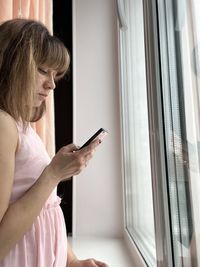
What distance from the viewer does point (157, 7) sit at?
79cm

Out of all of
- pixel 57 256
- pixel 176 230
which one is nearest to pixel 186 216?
pixel 176 230

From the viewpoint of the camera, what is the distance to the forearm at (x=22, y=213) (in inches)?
18.3

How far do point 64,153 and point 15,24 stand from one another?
0.29m

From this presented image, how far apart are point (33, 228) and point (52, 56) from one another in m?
0.36

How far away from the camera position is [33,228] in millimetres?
540

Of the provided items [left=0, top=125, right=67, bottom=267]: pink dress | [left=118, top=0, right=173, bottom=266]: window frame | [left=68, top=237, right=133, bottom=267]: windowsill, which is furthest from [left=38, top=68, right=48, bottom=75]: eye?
[left=68, top=237, right=133, bottom=267]: windowsill

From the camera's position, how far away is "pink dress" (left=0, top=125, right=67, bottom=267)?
52cm

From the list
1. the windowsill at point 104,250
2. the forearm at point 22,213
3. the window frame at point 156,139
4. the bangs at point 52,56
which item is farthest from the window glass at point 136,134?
the forearm at point 22,213

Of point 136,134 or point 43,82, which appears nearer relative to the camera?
point 43,82

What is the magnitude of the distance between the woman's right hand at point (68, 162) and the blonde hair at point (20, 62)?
11 cm

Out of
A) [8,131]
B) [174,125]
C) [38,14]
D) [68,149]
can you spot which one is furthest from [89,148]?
[38,14]

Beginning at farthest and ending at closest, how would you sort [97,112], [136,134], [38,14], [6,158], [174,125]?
1. [97,112]
2. [136,134]
3. [38,14]
4. [174,125]
5. [6,158]

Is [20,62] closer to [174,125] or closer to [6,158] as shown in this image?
[6,158]

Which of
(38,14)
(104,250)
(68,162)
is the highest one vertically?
(38,14)
